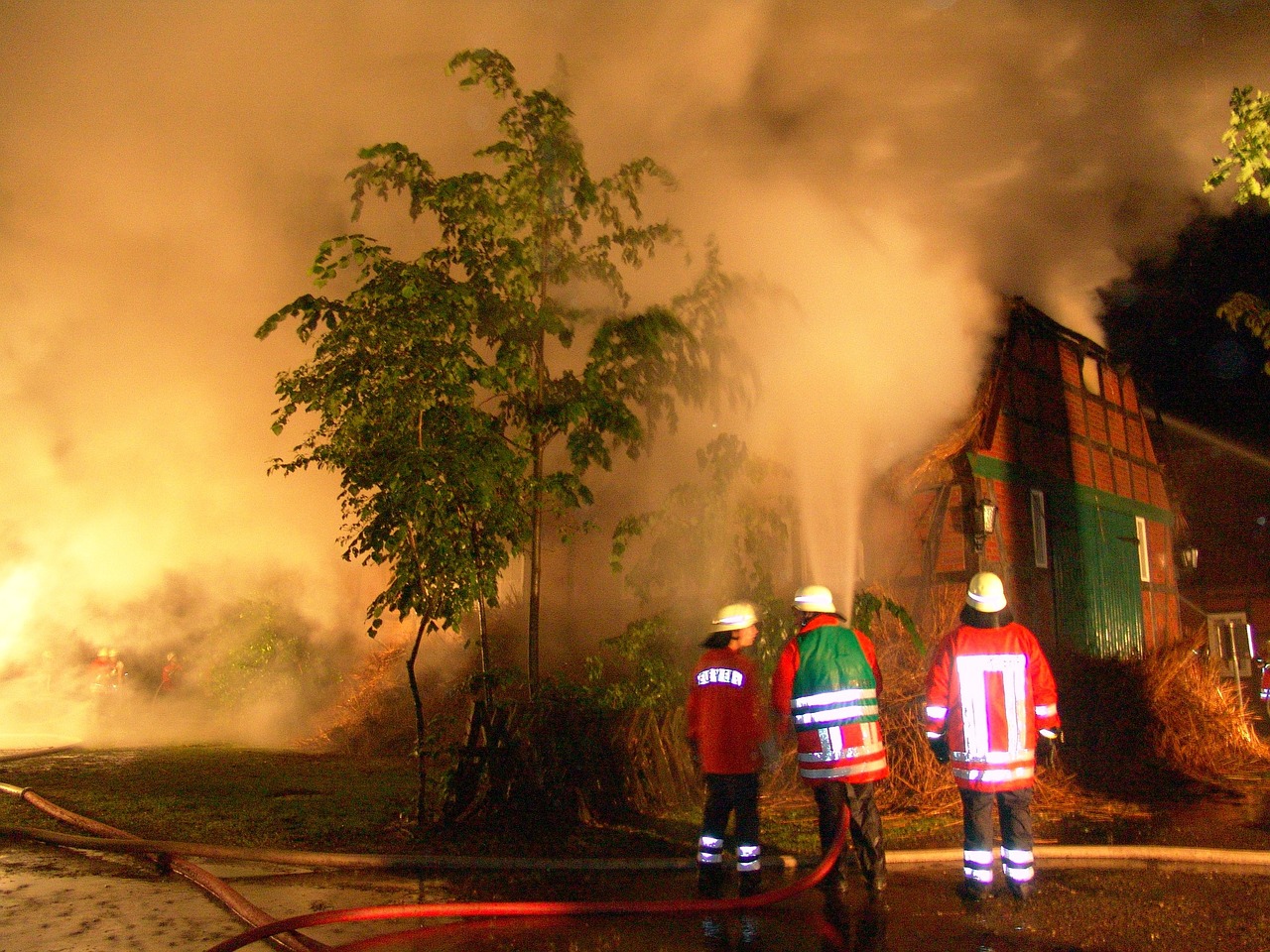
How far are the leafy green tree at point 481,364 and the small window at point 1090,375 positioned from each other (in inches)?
361

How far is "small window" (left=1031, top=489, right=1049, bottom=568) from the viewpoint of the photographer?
1320 centimetres

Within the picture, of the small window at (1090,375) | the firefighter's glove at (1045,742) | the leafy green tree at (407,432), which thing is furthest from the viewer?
the small window at (1090,375)

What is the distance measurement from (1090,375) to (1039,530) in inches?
131

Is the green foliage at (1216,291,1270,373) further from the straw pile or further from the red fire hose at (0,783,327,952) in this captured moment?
the red fire hose at (0,783,327,952)

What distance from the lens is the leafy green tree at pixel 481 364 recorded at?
6.05 metres

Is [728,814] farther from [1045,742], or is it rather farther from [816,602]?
[1045,742]

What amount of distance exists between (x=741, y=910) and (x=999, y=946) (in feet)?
3.65

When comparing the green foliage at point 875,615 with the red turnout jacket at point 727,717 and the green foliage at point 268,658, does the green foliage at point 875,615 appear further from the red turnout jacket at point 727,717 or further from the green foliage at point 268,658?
the green foliage at point 268,658

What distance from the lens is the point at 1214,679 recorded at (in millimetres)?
8953

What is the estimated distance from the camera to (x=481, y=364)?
21.8 feet

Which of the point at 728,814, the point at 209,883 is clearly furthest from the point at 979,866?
the point at 209,883

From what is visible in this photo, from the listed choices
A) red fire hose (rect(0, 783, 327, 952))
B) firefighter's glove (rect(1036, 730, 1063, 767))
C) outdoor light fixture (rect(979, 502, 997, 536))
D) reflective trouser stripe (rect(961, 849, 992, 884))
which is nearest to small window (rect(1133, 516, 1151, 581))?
outdoor light fixture (rect(979, 502, 997, 536))

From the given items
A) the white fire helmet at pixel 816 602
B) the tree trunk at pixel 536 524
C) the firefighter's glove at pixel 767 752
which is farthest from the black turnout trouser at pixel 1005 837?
the tree trunk at pixel 536 524

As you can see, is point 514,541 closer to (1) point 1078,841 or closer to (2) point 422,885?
(2) point 422,885
